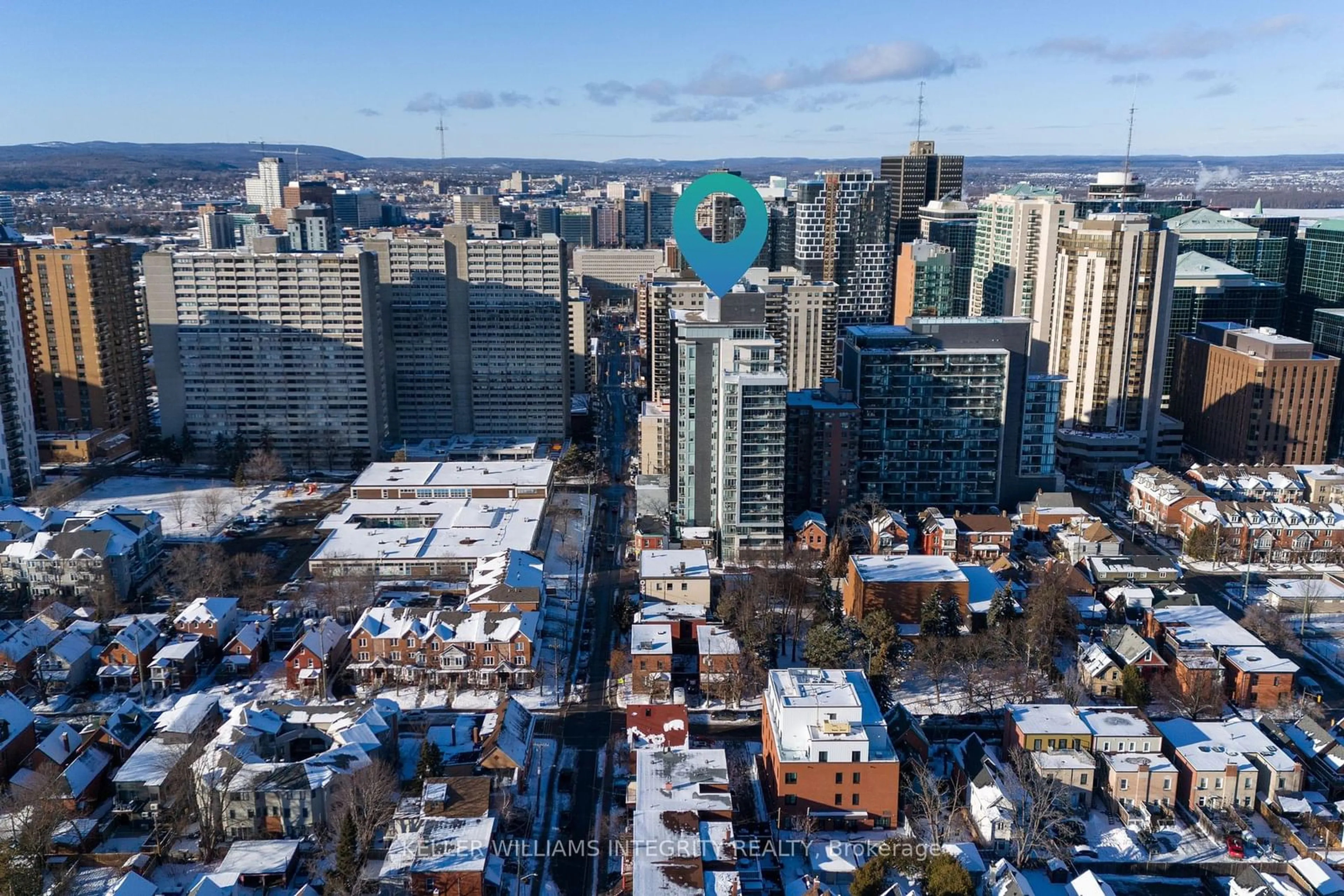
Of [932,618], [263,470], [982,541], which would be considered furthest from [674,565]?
[263,470]

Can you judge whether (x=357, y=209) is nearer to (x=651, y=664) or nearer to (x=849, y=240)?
(x=849, y=240)

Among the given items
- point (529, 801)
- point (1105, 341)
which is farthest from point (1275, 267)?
point (529, 801)

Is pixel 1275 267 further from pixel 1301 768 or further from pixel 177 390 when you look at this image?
pixel 177 390

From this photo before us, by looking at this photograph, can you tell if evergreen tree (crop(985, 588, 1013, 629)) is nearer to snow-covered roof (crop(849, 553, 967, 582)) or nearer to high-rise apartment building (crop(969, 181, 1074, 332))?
snow-covered roof (crop(849, 553, 967, 582))

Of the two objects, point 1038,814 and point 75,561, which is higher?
point 75,561

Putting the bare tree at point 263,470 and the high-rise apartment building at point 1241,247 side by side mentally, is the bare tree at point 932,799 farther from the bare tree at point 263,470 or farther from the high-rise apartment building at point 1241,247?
the high-rise apartment building at point 1241,247

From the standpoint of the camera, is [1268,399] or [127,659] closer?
[127,659]
